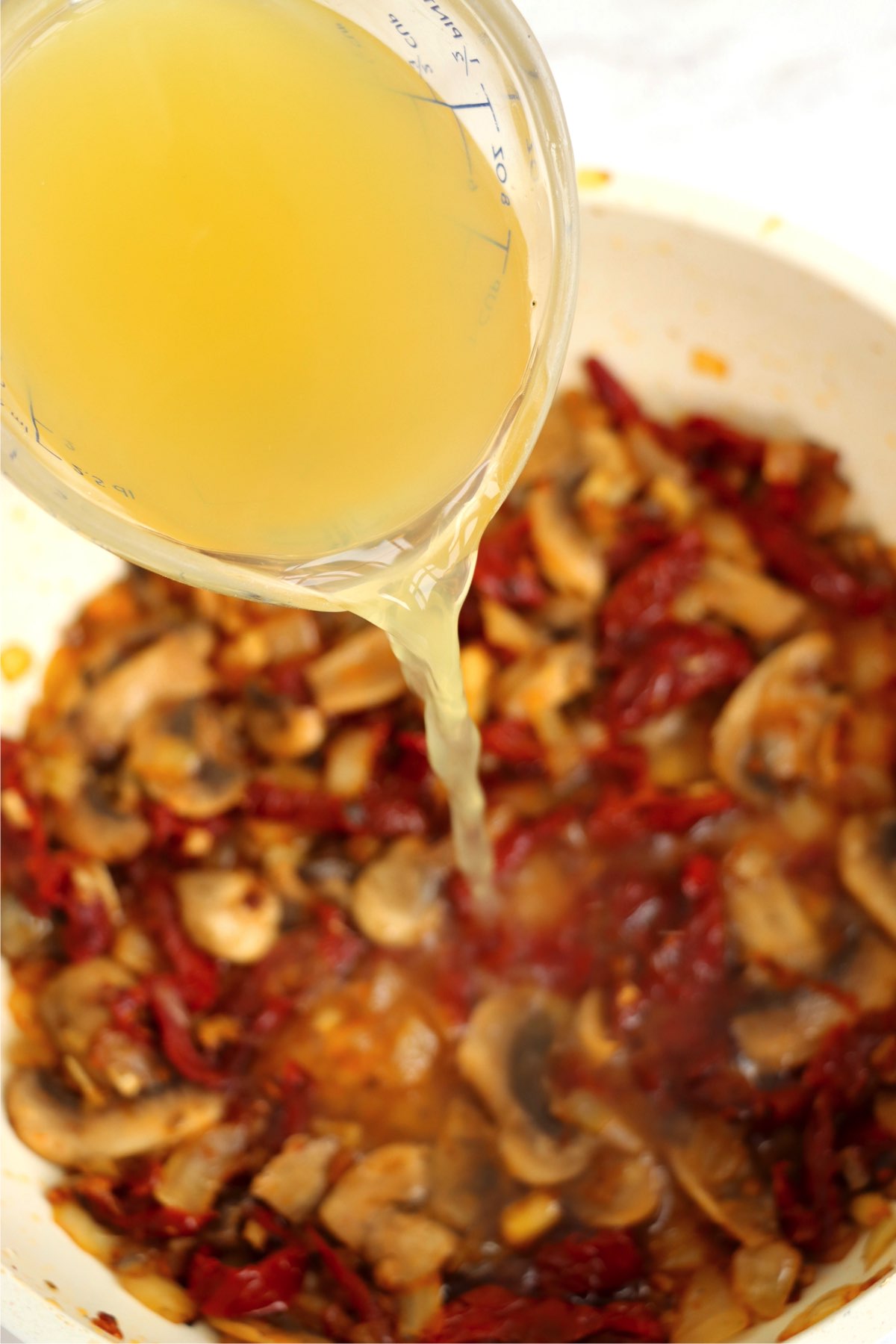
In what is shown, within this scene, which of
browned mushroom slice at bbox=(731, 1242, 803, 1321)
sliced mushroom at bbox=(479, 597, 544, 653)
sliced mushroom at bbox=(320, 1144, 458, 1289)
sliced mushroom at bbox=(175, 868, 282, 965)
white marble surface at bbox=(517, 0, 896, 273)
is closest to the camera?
browned mushroom slice at bbox=(731, 1242, 803, 1321)

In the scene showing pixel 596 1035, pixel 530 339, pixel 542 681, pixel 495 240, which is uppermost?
pixel 495 240

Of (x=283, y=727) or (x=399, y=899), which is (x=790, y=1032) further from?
(x=283, y=727)

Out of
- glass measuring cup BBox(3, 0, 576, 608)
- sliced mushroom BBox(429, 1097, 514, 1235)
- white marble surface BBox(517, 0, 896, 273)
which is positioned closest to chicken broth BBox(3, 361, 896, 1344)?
sliced mushroom BBox(429, 1097, 514, 1235)

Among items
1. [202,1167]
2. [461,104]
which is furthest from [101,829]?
[461,104]

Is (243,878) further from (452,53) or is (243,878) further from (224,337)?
(452,53)

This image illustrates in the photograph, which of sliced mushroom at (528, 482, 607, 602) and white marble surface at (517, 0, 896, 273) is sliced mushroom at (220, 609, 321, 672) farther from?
white marble surface at (517, 0, 896, 273)

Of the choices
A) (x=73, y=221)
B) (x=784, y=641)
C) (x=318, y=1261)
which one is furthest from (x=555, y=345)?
(x=318, y=1261)
